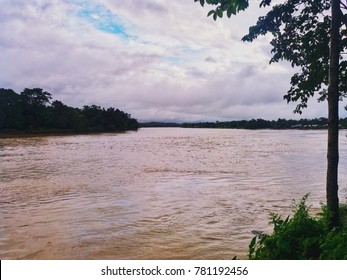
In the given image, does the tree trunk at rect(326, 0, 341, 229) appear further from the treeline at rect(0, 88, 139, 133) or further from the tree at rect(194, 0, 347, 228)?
the treeline at rect(0, 88, 139, 133)

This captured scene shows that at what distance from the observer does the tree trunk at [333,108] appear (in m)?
6.85

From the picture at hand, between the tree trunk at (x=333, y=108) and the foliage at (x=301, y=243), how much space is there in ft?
4.15

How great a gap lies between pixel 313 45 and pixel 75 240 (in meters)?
7.26

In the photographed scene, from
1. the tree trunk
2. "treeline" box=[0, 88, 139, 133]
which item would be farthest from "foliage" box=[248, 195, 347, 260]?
"treeline" box=[0, 88, 139, 133]

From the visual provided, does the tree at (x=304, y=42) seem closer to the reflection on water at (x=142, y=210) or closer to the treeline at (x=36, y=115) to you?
the reflection on water at (x=142, y=210)

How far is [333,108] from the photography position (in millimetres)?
6902

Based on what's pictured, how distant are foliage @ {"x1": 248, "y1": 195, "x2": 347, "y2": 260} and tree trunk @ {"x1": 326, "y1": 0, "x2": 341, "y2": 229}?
4.15 ft

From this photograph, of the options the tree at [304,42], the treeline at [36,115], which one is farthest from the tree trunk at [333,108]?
the treeline at [36,115]

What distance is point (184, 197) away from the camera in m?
13.7

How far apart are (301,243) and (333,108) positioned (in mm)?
2879

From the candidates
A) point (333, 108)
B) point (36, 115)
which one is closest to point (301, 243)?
point (333, 108)

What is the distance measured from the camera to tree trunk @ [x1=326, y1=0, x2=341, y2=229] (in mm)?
6852

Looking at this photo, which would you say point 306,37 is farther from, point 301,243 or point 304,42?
point 301,243
